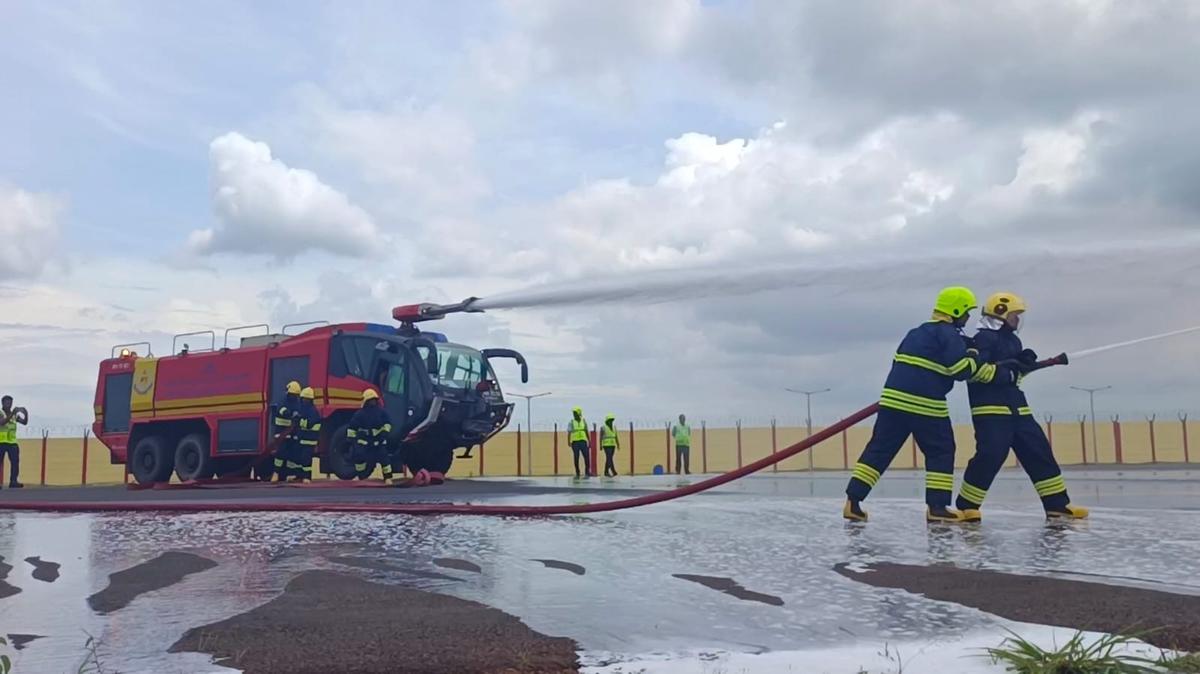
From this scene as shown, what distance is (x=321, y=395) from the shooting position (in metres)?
16.8

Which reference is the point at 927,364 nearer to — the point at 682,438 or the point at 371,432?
the point at 371,432

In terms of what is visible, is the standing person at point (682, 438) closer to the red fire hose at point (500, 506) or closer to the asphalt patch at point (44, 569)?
the red fire hose at point (500, 506)

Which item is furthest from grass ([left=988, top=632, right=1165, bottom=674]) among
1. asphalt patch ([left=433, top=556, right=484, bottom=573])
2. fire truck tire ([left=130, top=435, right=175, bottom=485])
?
fire truck tire ([left=130, top=435, right=175, bottom=485])

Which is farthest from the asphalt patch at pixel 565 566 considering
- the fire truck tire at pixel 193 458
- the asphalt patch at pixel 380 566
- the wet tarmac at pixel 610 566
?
the fire truck tire at pixel 193 458

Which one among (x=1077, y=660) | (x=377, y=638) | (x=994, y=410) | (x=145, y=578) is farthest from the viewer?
(x=994, y=410)

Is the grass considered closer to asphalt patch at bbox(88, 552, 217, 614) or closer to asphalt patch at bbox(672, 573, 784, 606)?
asphalt patch at bbox(672, 573, 784, 606)

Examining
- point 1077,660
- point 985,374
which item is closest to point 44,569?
point 1077,660

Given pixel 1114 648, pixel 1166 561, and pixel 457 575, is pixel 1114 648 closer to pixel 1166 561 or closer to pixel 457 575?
pixel 1166 561

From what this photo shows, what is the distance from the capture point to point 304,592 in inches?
198

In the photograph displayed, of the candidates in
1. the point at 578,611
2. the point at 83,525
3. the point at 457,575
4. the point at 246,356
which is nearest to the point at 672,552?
the point at 457,575

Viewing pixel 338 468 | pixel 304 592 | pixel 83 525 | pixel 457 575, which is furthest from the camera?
pixel 338 468

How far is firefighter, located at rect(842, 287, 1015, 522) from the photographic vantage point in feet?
26.2

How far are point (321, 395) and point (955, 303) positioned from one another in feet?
37.1

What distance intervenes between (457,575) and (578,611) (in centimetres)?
131
